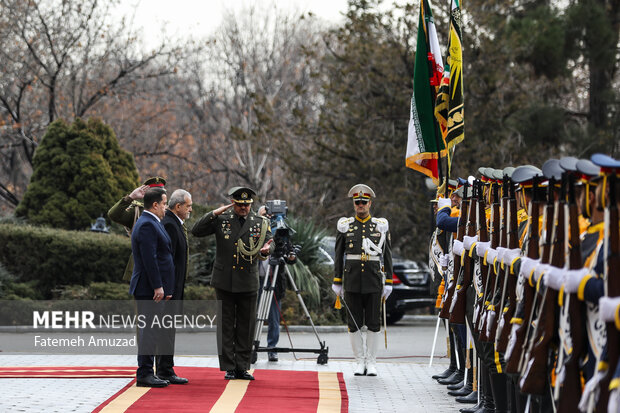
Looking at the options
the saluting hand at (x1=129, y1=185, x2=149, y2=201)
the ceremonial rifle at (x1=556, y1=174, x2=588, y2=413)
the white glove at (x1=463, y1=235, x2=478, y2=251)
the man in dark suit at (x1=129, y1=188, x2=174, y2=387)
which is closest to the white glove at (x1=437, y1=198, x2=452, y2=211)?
the white glove at (x1=463, y1=235, x2=478, y2=251)

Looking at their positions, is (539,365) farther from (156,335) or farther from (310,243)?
(310,243)

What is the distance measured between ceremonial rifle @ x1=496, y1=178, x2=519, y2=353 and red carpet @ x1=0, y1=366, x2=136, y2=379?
554 centimetres

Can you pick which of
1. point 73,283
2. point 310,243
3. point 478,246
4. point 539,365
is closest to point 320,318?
point 310,243

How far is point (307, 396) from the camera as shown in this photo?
948cm

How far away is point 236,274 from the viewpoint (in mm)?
10703

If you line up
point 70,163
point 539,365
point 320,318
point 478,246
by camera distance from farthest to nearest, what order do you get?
point 70,163 < point 320,318 < point 478,246 < point 539,365

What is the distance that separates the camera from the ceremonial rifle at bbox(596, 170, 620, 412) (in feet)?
14.4

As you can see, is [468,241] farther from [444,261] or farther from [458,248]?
[444,261]

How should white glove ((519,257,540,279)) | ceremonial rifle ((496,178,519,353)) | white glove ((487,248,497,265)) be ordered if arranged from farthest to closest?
white glove ((487,248,497,265)) → ceremonial rifle ((496,178,519,353)) → white glove ((519,257,540,279))

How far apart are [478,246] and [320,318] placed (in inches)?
425

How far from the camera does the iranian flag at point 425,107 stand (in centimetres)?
1127

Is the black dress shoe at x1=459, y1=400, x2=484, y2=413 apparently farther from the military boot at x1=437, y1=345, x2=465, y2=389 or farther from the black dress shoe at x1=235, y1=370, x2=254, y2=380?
the black dress shoe at x1=235, y1=370, x2=254, y2=380

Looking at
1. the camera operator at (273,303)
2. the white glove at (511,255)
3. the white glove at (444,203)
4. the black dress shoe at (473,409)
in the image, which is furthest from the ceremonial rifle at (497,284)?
the camera operator at (273,303)

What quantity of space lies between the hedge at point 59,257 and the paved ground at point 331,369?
13.1 ft
